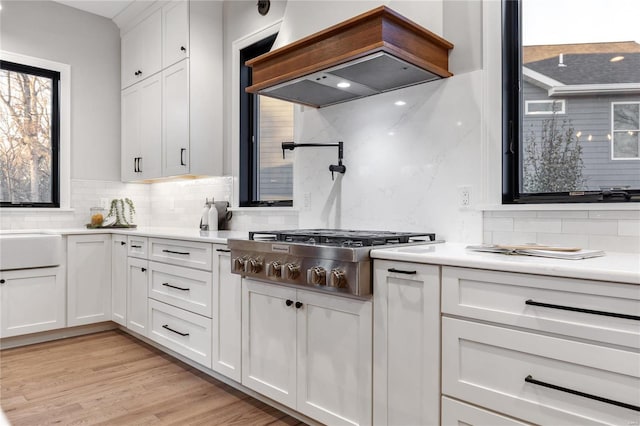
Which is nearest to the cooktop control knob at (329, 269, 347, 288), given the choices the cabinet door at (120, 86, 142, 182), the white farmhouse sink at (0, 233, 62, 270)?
the white farmhouse sink at (0, 233, 62, 270)

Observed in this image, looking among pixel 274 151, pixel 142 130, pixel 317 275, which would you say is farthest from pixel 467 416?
pixel 142 130

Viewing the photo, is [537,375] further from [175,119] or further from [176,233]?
[175,119]

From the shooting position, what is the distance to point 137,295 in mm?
3443

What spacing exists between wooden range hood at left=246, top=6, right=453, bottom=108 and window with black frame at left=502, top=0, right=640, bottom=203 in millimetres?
367

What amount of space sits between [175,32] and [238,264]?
2.42 meters

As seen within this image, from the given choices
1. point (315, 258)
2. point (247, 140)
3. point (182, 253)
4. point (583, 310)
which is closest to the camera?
point (583, 310)

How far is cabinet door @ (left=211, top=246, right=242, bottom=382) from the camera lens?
244cm

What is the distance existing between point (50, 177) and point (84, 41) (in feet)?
4.47

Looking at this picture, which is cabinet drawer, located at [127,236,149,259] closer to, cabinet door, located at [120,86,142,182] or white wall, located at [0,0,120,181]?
cabinet door, located at [120,86,142,182]

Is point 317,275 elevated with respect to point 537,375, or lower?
elevated

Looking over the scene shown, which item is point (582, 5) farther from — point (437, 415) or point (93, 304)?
point (93, 304)

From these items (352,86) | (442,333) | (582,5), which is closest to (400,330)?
(442,333)

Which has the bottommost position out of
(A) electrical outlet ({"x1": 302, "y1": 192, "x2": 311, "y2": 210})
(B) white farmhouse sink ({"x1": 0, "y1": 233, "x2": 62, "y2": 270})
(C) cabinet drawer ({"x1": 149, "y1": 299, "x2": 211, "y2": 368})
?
(C) cabinet drawer ({"x1": 149, "y1": 299, "x2": 211, "y2": 368})

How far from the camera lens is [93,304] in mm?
3754
